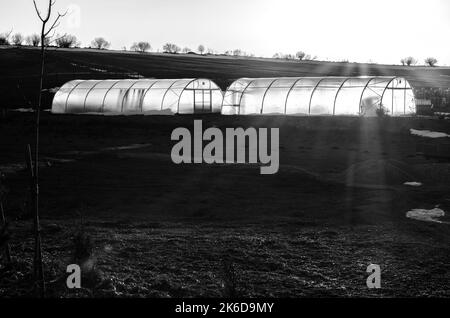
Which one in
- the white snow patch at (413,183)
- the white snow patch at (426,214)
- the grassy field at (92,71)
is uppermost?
the grassy field at (92,71)

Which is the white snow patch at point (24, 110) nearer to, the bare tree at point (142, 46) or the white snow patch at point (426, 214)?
the white snow patch at point (426, 214)

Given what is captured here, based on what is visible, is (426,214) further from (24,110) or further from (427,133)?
(24,110)

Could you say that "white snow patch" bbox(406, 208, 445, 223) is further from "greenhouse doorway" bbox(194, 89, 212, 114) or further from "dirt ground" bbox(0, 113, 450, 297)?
"greenhouse doorway" bbox(194, 89, 212, 114)

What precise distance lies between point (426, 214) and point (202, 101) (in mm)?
24521

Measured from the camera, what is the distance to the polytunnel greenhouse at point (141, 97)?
3528 cm

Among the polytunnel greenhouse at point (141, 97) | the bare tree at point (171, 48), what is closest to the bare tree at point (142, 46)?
the bare tree at point (171, 48)

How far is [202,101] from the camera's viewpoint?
35.8 m

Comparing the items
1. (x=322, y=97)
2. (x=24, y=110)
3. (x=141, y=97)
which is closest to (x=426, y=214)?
(x=322, y=97)

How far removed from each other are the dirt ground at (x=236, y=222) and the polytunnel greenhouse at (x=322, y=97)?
7.06m

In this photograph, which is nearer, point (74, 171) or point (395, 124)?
point (74, 171)

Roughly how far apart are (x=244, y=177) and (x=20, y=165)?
710 centimetres

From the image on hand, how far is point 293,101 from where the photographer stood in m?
32.7
